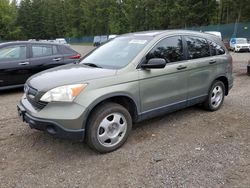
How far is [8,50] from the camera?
847 cm

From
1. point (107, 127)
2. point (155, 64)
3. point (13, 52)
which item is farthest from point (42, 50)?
point (107, 127)

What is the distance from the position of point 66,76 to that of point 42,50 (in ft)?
17.0

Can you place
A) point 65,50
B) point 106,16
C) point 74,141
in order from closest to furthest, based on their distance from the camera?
point 74,141, point 65,50, point 106,16

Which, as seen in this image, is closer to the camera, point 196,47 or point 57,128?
point 57,128

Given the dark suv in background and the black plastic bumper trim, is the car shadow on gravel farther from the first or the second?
the dark suv in background

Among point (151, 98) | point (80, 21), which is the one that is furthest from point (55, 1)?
point (151, 98)

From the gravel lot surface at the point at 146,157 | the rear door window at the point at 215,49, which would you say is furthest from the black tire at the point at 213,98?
the rear door window at the point at 215,49

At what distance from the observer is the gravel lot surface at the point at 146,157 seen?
358cm

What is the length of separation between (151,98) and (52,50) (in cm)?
544

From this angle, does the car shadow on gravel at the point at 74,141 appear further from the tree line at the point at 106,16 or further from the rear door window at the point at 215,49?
the tree line at the point at 106,16

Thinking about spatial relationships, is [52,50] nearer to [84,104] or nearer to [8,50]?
[8,50]

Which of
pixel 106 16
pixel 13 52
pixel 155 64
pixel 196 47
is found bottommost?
pixel 155 64

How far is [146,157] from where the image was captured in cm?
414

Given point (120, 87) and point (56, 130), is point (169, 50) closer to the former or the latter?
point (120, 87)
